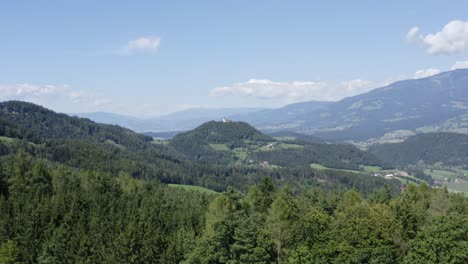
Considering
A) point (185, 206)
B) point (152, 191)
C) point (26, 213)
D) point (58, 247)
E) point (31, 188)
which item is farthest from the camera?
point (152, 191)

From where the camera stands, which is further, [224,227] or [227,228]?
[227,228]

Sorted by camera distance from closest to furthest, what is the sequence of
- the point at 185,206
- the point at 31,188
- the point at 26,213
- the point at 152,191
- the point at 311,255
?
the point at 311,255
the point at 26,213
the point at 31,188
the point at 185,206
the point at 152,191

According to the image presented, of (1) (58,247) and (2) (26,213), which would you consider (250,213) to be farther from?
(2) (26,213)

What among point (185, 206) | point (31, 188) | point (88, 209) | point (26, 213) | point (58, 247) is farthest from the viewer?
point (185, 206)

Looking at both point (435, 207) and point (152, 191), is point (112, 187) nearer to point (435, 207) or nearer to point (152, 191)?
point (152, 191)

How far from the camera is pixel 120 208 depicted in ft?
252

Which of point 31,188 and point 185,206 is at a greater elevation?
point 31,188

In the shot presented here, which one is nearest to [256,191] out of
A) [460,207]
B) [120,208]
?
[120,208]

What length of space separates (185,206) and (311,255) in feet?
126

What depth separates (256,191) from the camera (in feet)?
256

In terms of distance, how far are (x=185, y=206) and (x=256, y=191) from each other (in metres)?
17.1

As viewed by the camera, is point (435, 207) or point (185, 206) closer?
point (435, 207)

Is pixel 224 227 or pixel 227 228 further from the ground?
pixel 224 227

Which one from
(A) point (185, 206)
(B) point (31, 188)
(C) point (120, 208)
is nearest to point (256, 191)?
(A) point (185, 206)
